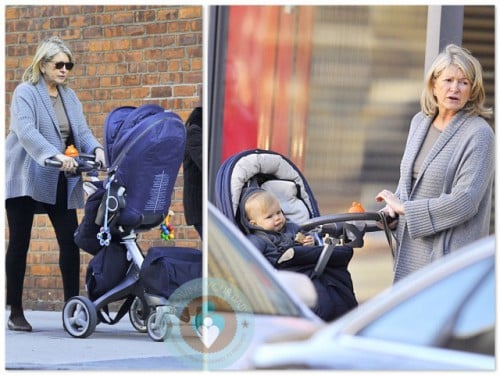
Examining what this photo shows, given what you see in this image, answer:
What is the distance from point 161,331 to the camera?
4.87 m

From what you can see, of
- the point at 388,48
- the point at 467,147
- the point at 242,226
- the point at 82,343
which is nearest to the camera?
the point at 467,147

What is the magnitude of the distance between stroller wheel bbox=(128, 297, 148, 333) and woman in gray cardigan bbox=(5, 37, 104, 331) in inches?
13.5

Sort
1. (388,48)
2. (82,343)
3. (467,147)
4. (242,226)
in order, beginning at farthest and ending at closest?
1. (388,48)
2. (82,343)
3. (242,226)
4. (467,147)

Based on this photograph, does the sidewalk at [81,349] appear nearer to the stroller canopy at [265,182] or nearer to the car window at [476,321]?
the stroller canopy at [265,182]

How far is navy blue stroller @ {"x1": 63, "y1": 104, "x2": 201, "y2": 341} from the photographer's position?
4711mm

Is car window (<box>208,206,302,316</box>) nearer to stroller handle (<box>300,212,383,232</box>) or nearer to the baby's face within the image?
stroller handle (<box>300,212,383,232</box>)

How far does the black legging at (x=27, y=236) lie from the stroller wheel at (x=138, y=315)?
0.31m

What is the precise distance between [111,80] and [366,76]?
1224mm

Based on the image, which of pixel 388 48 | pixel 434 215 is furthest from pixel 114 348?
pixel 388 48

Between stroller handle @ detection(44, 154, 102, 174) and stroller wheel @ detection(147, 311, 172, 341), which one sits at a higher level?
stroller handle @ detection(44, 154, 102, 174)

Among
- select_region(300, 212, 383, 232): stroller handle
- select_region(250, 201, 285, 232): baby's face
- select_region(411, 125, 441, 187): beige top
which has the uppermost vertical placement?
select_region(411, 125, 441, 187): beige top

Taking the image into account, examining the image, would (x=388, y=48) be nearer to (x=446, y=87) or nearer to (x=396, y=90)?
(x=396, y=90)

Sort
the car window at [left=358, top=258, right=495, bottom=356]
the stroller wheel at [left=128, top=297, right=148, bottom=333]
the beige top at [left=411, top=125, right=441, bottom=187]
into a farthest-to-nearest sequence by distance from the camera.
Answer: the stroller wheel at [left=128, top=297, right=148, bottom=333] → the beige top at [left=411, top=125, right=441, bottom=187] → the car window at [left=358, top=258, right=495, bottom=356]

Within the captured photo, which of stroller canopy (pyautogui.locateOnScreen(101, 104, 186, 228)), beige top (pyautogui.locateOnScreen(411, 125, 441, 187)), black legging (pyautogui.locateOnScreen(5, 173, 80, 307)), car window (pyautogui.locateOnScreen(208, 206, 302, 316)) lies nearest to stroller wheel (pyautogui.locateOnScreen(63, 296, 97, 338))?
black legging (pyautogui.locateOnScreen(5, 173, 80, 307))
